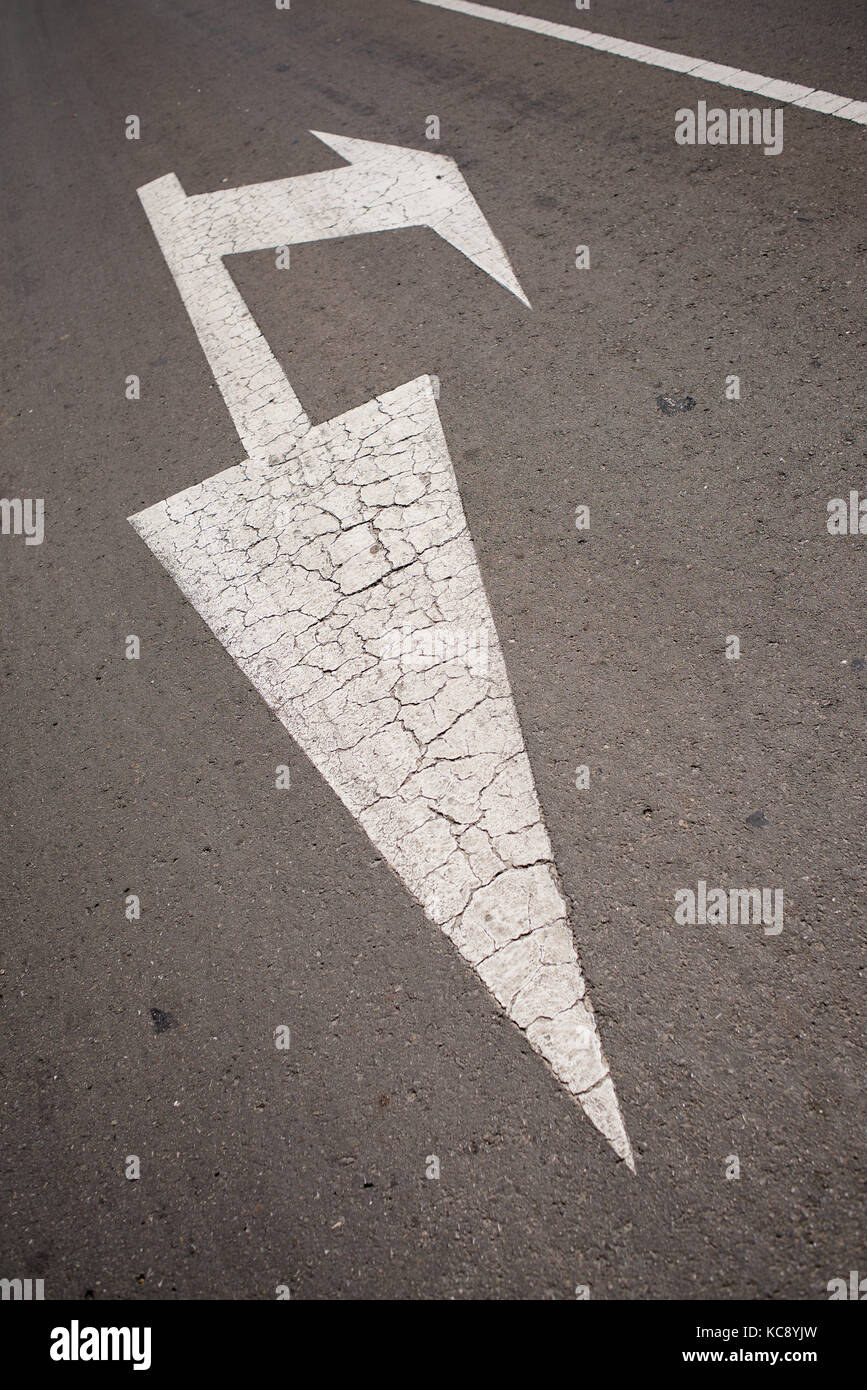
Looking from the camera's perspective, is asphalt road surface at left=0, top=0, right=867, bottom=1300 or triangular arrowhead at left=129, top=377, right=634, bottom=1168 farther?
triangular arrowhead at left=129, top=377, right=634, bottom=1168

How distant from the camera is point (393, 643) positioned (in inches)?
150

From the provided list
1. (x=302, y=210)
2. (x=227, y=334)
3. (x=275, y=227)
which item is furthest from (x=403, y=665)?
(x=302, y=210)

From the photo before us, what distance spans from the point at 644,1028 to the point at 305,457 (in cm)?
340

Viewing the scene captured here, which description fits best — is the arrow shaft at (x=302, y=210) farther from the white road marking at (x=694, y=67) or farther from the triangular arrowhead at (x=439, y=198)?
the white road marking at (x=694, y=67)

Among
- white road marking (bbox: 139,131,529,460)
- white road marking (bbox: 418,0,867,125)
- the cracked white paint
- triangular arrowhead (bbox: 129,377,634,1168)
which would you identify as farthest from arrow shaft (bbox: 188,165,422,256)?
white road marking (bbox: 418,0,867,125)

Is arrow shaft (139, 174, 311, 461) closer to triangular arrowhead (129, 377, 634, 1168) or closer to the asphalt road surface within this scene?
the asphalt road surface

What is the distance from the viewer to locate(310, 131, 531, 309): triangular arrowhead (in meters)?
5.49

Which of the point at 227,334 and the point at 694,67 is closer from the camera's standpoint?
the point at 227,334

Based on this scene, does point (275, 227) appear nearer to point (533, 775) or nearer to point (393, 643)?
point (393, 643)

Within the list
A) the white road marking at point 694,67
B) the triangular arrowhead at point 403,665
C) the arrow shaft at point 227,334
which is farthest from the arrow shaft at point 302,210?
the white road marking at point 694,67

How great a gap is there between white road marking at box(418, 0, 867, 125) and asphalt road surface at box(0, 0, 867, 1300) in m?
0.16

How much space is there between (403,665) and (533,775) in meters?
0.81

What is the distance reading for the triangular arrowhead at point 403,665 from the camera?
2.90 metres
